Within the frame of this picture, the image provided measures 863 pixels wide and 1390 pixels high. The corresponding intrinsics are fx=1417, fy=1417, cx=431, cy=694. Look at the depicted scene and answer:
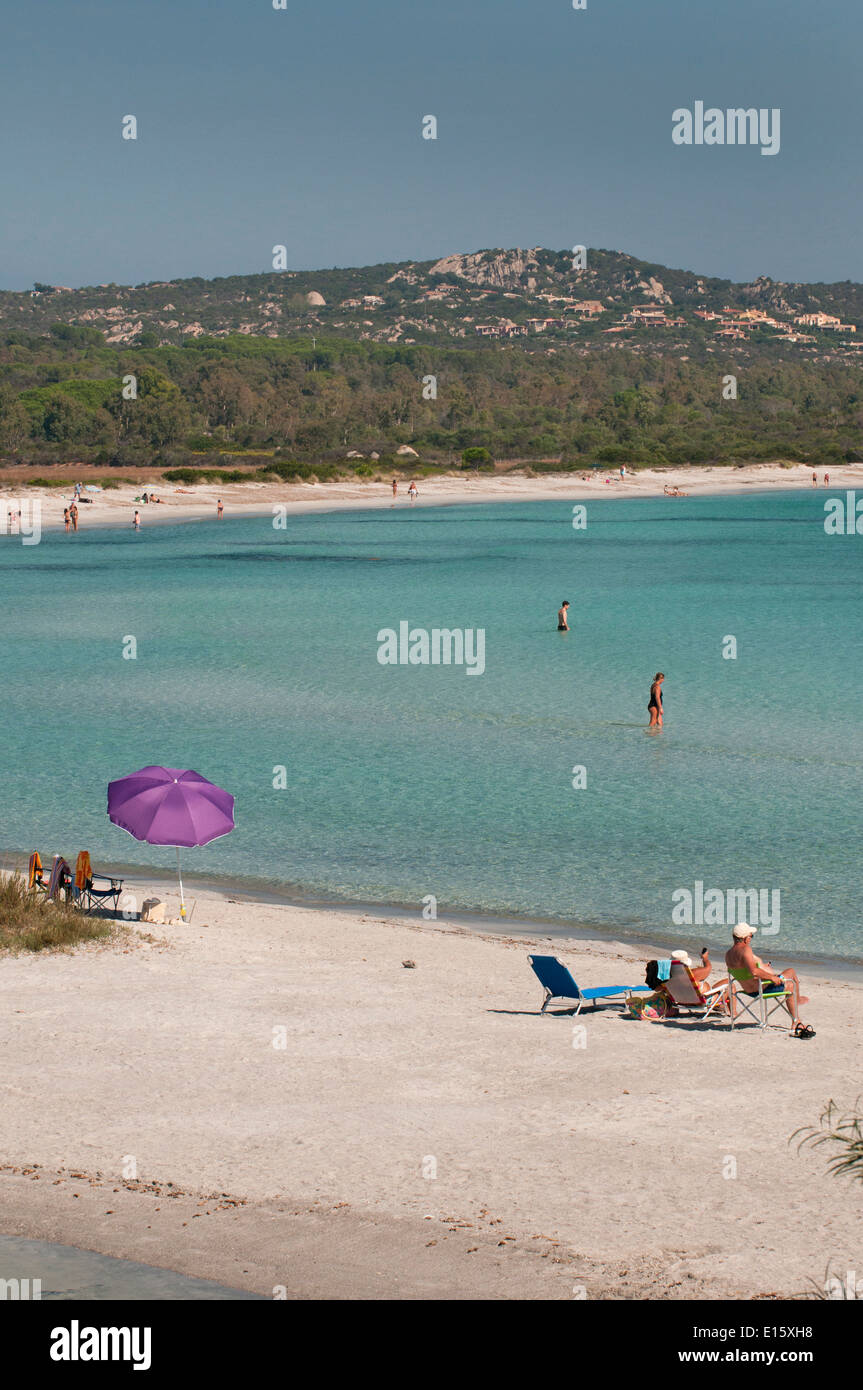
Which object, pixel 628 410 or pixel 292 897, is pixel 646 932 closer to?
pixel 292 897

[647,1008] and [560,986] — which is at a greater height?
[560,986]

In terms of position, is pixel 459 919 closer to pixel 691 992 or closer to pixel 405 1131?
pixel 691 992

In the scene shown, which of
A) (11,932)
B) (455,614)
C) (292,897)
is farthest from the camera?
(455,614)

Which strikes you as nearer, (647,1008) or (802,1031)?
(802,1031)

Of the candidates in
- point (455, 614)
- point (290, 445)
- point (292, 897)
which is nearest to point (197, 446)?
point (290, 445)

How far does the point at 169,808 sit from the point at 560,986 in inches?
169

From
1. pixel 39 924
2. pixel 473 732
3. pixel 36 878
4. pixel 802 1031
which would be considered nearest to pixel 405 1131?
pixel 802 1031

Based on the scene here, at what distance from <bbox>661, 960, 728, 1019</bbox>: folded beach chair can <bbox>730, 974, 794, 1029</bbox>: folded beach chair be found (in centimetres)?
11

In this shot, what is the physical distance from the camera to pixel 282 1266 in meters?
6.78

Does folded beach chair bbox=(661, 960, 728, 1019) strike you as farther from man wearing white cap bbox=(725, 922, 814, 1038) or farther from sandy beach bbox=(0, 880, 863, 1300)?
sandy beach bbox=(0, 880, 863, 1300)

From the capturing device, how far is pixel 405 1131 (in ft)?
28.2

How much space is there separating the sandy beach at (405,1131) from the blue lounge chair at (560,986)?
7.8 inches

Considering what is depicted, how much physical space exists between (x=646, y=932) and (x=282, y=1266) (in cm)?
864

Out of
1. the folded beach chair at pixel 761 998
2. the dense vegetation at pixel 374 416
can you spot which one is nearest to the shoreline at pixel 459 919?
the folded beach chair at pixel 761 998
